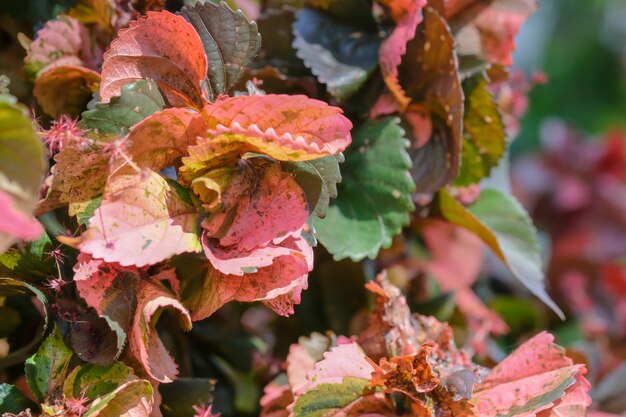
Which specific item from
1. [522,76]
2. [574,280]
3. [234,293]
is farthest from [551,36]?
[234,293]

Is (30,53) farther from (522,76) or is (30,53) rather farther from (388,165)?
(522,76)

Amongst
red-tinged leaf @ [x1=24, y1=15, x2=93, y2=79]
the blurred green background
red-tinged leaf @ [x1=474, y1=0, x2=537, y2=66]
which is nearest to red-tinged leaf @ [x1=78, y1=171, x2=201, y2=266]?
red-tinged leaf @ [x1=24, y1=15, x2=93, y2=79]

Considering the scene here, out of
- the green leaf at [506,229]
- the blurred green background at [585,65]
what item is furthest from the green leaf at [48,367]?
the blurred green background at [585,65]

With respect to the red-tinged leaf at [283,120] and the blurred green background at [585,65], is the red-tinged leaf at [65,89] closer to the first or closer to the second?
the red-tinged leaf at [283,120]

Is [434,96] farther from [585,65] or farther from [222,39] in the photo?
[585,65]

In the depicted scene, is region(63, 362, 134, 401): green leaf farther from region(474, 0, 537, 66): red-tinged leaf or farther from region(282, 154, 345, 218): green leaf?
region(474, 0, 537, 66): red-tinged leaf

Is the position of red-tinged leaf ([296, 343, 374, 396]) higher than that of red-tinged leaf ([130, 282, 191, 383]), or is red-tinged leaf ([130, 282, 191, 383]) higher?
red-tinged leaf ([130, 282, 191, 383])

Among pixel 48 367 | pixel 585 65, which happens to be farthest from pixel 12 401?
pixel 585 65
